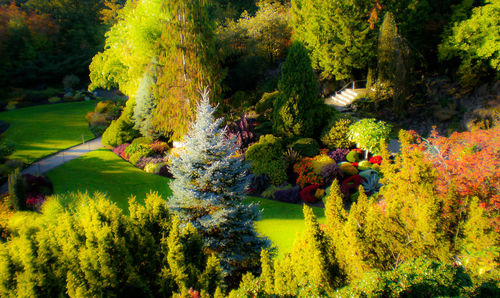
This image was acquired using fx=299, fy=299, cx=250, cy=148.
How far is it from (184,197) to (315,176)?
19.5 feet

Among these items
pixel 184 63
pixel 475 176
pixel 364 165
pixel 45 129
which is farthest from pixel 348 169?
pixel 45 129

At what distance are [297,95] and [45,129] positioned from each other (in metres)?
16.8

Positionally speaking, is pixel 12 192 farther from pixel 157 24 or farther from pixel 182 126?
pixel 157 24

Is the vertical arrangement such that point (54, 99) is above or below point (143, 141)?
above

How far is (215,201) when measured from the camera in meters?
7.68

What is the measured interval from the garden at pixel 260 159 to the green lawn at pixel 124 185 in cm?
9

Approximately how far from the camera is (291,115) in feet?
48.6

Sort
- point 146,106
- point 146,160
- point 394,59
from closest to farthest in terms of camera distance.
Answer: point 146,160 → point 146,106 → point 394,59

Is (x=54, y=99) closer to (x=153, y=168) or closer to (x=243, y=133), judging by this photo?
(x=153, y=168)

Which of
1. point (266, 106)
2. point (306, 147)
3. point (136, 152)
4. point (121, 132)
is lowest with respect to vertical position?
point (136, 152)

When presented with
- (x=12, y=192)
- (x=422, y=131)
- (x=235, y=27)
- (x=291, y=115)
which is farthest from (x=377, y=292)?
(x=235, y=27)

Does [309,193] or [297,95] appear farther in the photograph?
[297,95]

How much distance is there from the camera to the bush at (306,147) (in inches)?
554

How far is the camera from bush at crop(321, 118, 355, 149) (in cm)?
1466
